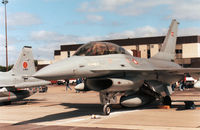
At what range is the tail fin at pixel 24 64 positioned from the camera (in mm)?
17719

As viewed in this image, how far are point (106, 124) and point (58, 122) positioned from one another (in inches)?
70.7

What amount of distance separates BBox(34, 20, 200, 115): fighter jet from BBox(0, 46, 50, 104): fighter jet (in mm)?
5605

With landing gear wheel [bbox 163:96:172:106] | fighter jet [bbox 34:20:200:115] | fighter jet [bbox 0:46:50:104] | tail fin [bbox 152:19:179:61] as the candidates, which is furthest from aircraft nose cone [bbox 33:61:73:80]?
tail fin [bbox 152:19:179:61]

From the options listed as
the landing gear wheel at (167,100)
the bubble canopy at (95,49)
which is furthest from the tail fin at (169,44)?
the bubble canopy at (95,49)

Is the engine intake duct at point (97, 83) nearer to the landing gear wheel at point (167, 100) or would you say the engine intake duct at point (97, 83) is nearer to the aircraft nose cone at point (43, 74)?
the aircraft nose cone at point (43, 74)

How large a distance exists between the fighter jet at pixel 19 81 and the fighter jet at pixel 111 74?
18.4 feet

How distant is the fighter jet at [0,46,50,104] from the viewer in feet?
53.2

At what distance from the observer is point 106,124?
8734mm

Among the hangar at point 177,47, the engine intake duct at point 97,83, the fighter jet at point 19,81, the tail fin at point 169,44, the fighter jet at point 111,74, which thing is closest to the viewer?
the fighter jet at point 111,74

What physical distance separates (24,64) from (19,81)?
1505 millimetres

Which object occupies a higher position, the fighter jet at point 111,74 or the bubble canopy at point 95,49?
the bubble canopy at point 95,49

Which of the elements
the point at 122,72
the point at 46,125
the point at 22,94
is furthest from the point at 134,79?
the point at 22,94

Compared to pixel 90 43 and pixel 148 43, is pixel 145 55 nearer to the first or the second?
pixel 148 43

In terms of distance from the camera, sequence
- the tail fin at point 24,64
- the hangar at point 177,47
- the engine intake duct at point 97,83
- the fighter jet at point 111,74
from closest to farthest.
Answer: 1. the fighter jet at point 111,74
2. the engine intake duct at point 97,83
3. the tail fin at point 24,64
4. the hangar at point 177,47
